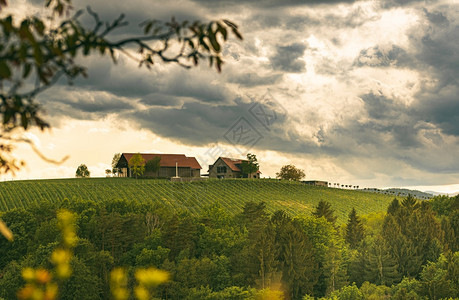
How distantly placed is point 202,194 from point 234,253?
3997 cm

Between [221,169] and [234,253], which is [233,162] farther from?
[234,253]

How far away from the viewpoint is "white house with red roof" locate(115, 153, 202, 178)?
16212 cm

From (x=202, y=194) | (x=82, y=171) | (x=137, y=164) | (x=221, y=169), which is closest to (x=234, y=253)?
(x=202, y=194)

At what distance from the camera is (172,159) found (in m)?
168

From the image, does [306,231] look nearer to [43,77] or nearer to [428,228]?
[428,228]

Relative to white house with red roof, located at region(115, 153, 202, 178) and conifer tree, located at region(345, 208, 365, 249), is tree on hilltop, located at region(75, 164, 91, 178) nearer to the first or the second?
white house with red roof, located at region(115, 153, 202, 178)

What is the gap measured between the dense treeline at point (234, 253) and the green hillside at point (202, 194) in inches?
601

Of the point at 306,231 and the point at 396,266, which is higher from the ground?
the point at 306,231

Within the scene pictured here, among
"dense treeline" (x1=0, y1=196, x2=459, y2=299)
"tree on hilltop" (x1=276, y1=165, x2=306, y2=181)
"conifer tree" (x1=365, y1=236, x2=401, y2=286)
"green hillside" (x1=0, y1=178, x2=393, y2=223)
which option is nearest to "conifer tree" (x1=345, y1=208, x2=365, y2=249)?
"dense treeline" (x1=0, y1=196, x2=459, y2=299)

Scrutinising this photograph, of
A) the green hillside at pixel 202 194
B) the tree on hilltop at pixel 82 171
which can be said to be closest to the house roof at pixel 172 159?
the green hillside at pixel 202 194

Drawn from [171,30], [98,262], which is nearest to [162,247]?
[98,262]

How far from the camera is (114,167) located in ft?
591

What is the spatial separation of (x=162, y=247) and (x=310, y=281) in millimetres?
26846

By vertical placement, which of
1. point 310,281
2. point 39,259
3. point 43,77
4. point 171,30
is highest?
point 171,30
